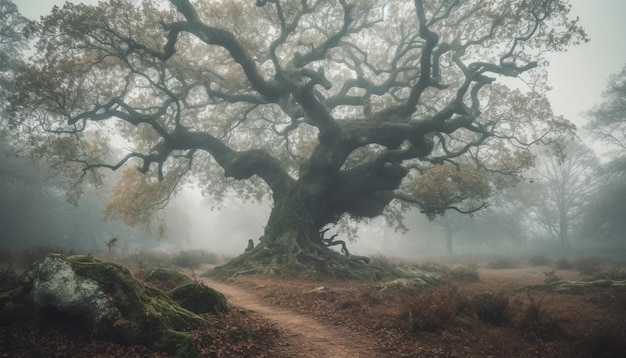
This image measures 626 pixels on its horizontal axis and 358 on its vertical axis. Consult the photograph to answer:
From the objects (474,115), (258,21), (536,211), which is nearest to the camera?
(474,115)

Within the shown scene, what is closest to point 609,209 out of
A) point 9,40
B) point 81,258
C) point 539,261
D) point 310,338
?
point 539,261

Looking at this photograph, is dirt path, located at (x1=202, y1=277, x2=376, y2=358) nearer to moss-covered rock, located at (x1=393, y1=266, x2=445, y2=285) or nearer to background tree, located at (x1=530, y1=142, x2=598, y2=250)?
moss-covered rock, located at (x1=393, y1=266, x2=445, y2=285)

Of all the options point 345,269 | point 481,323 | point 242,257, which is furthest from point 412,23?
A: point 481,323

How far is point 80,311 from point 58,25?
15.5 metres

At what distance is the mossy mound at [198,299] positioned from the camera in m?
7.05

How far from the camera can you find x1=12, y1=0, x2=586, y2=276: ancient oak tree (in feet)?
49.4

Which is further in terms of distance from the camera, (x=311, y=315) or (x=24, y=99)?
(x=24, y=99)

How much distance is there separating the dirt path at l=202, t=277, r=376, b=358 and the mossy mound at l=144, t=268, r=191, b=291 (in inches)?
92.5

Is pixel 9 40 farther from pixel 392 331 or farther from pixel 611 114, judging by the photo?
pixel 611 114

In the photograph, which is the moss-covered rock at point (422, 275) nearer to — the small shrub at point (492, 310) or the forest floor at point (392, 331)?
the forest floor at point (392, 331)

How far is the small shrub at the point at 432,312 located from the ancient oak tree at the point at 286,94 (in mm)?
7635

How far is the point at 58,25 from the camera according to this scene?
14.4 metres

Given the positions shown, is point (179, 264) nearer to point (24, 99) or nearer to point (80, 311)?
point (24, 99)

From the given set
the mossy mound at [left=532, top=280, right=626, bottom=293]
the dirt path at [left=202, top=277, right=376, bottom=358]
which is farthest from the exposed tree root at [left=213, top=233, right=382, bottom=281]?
the mossy mound at [left=532, top=280, right=626, bottom=293]
